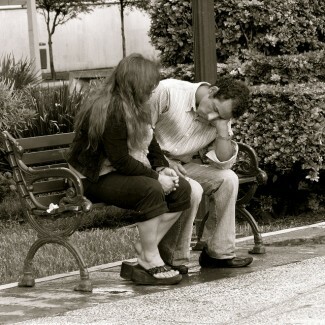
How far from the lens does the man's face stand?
6.94m

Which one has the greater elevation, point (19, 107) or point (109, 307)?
point (19, 107)

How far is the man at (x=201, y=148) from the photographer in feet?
23.3

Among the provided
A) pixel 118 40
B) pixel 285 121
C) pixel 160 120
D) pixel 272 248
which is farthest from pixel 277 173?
pixel 118 40

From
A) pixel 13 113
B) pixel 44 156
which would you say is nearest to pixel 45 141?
pixel 44 156

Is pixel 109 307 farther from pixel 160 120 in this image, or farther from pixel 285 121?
pixel 285 121

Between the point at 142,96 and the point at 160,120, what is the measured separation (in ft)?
1.80

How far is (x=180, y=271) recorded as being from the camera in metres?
7.08

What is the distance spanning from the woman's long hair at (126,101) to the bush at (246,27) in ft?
10.5

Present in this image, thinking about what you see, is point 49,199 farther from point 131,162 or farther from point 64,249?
point 64,249

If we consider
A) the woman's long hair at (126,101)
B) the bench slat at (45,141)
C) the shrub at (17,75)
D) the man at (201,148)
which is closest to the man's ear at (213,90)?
the man at (201,148)

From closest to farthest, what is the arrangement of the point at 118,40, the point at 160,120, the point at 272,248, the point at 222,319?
the point at 222,319 < the point at 160,120 < the point at 272,248 < the point at 118,40

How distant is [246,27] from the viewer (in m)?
9.95

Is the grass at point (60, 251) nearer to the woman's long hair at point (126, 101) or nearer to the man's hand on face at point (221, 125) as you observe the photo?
the woman's long hair at point (126, 101)

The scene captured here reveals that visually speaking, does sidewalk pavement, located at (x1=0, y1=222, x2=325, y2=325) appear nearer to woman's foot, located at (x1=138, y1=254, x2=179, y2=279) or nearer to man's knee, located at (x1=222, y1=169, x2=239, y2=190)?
woman's foot, located at (x1=138, y1=254, x2=179, y2=279)
